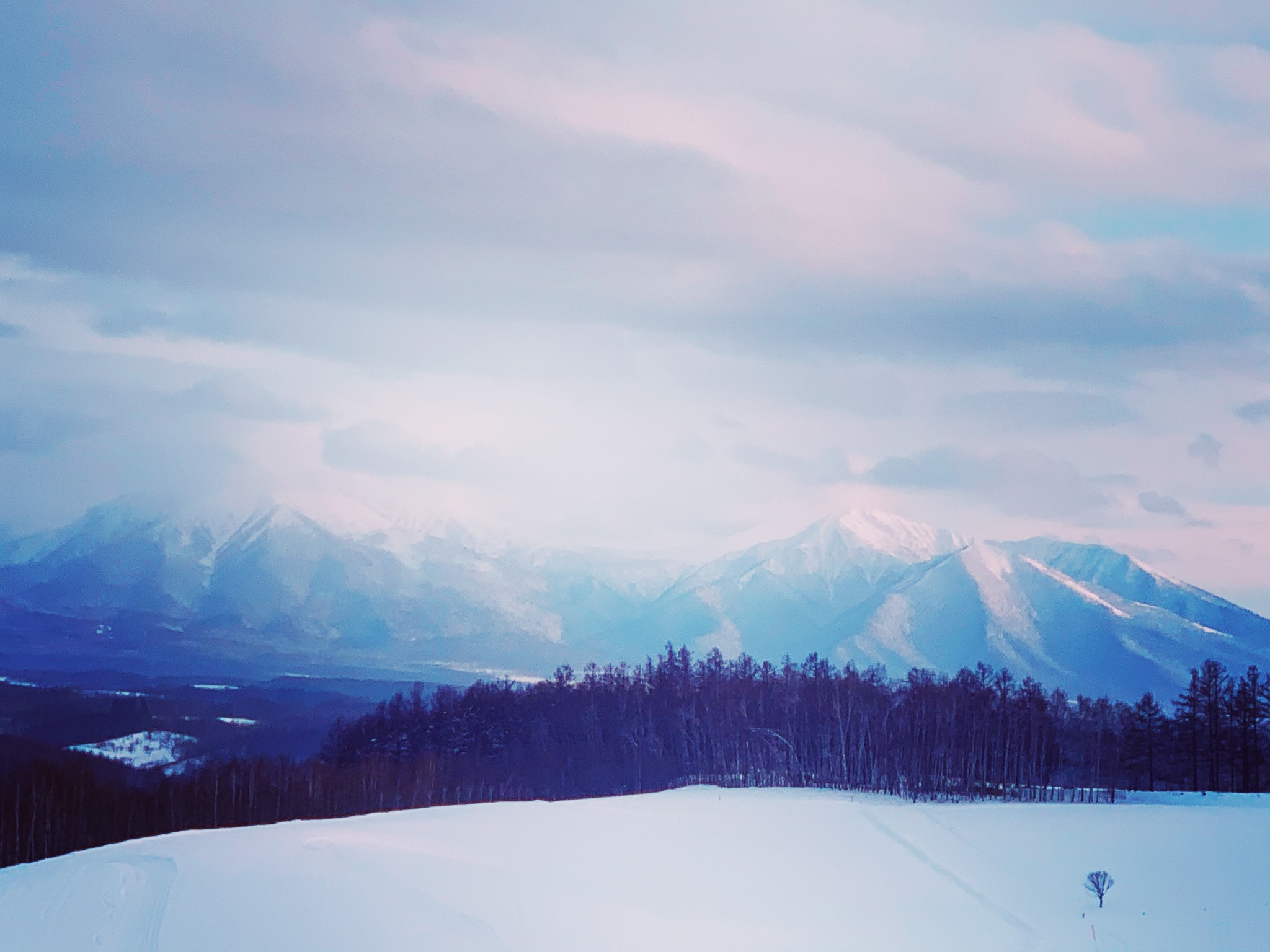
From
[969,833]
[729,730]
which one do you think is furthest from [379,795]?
[969,833]

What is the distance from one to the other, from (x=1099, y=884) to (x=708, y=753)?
47.5 metres

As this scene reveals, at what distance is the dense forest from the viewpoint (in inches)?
2699

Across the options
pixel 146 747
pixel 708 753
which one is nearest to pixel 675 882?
pixel 708 753

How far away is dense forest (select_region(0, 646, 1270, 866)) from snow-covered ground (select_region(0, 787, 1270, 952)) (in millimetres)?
16064

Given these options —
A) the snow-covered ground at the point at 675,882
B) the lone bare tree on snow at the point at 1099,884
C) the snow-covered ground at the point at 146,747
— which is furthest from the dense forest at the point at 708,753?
the snow-covered ground at the point at 146,747

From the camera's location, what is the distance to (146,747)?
456ft

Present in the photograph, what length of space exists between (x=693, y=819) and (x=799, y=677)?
44.8 m

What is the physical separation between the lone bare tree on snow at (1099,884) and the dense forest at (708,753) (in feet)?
80.3

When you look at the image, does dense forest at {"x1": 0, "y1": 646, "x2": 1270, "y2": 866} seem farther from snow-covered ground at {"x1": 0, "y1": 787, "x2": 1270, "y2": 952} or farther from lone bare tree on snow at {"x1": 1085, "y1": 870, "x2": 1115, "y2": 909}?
lone bare tree on snow at {"x1": 1085, "y1": 870, "x2": 1115, "y2": 909}

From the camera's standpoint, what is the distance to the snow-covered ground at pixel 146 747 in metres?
130

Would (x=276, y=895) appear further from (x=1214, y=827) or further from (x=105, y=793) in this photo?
(x=105, y=793)

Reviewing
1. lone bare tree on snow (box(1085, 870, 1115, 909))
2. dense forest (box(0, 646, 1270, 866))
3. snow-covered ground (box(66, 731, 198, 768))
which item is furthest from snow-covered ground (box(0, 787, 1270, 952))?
snow-covered ground (box(66, 731, 198, 768))

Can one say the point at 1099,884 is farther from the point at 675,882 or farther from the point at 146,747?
the point at 146,747

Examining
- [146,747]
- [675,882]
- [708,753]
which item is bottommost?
[146,747]
